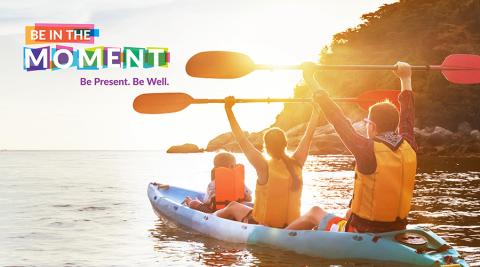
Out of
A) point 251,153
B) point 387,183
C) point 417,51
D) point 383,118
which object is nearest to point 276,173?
point 251,153

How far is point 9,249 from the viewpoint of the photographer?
1041cm

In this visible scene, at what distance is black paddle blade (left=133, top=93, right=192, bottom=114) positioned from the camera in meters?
9.97

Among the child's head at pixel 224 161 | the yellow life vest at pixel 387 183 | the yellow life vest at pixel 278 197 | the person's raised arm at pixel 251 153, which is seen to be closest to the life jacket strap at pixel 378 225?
the yellow life vest at pixel 387 183

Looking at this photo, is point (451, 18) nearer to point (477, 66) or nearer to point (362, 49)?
point (362, 49)

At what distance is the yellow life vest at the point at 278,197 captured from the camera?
8.45 metres

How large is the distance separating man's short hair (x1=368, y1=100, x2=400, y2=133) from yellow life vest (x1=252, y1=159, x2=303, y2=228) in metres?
2.12

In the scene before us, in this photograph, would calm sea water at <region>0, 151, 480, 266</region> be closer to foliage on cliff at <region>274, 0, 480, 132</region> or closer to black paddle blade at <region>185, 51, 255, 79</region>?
black paddle blade at <region>185, 51, 255, 79</region>

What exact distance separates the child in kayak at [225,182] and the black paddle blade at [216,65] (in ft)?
7.74

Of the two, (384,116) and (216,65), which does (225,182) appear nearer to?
(216,65)

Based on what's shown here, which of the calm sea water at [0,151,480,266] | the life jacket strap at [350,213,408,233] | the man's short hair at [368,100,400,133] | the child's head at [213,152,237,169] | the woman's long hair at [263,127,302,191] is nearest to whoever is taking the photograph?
the man's short hair at [368,100,400,133]

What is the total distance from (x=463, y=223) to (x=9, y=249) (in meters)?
8.64

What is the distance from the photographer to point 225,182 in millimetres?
10680

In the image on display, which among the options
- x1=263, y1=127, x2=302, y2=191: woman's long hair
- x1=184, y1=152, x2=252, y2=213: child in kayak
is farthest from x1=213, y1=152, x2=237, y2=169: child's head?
x1=263, y1=127, x2=302, y2=191: woman's long hair

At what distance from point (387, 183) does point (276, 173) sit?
2.06 metres
